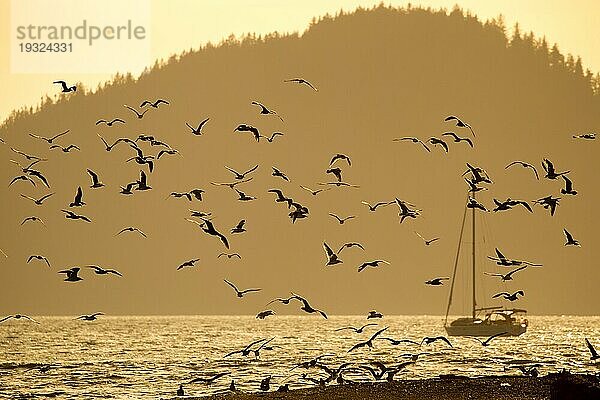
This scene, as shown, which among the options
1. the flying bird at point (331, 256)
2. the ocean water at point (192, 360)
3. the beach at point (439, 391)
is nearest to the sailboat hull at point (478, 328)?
the ocean water at point (192, 360)

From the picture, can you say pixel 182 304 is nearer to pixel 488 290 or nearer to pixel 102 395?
pixel 488 290

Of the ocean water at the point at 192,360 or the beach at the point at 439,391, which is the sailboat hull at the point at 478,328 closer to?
the ocean water at the point at 192,360

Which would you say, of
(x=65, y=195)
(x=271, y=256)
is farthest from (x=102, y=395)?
(x=65, y=195)

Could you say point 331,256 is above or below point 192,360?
above

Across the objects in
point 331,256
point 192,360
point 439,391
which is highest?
point 331,256

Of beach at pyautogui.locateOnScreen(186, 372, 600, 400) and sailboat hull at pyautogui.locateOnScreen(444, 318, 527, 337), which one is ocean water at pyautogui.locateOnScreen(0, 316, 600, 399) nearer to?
sailboat hull at pyautogui.locateOnScreen(444, 318, 527, 337)

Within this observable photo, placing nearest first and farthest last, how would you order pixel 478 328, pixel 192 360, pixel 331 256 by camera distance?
pixel 331 256
pixel 192 360
pixel 478 328

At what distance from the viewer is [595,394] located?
40.7ft

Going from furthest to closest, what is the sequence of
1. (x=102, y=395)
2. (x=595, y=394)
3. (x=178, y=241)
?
(x=178, y=241) < (x=102, y=395) < (x=595, y=394)

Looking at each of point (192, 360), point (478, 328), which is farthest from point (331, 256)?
point (478, 328)

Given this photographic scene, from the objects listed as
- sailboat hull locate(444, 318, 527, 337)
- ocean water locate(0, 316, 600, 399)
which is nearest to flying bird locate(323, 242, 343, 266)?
ocean water locate(0, 316, 600, 399)

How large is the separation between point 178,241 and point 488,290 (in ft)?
182

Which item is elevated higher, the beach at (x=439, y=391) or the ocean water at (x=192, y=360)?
the beach at (x=439, y=391)

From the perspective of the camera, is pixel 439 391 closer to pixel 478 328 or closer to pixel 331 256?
pixel 331 256
